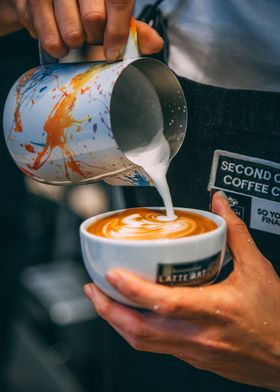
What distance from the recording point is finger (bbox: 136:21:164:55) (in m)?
1.07

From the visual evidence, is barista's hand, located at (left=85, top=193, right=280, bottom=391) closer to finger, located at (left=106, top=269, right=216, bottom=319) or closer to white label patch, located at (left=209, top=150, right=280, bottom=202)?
finger, located at (left=106, top=269, right=216, bottom=319)

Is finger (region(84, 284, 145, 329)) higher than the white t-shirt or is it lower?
lower

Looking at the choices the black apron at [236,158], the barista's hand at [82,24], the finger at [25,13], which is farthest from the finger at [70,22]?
Result: the black apron at [236,158]

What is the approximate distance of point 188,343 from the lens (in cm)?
90

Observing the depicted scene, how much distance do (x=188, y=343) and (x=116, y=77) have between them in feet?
1.49

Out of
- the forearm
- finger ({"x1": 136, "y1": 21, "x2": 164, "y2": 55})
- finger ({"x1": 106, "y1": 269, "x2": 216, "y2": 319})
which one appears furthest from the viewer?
the forearm

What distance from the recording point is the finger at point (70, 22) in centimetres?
99

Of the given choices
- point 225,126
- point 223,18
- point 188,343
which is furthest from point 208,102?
point 188,343

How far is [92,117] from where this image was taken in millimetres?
930

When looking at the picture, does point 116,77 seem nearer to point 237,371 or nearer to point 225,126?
point 225,126

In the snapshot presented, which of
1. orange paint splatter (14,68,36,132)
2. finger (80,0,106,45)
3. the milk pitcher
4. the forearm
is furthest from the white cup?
the forearm

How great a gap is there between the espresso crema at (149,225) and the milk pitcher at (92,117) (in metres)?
0.07

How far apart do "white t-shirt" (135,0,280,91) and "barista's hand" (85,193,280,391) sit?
1.12 feet

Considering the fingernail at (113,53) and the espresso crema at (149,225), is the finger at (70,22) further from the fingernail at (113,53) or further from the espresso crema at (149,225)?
the espresso crema at (149,225)
